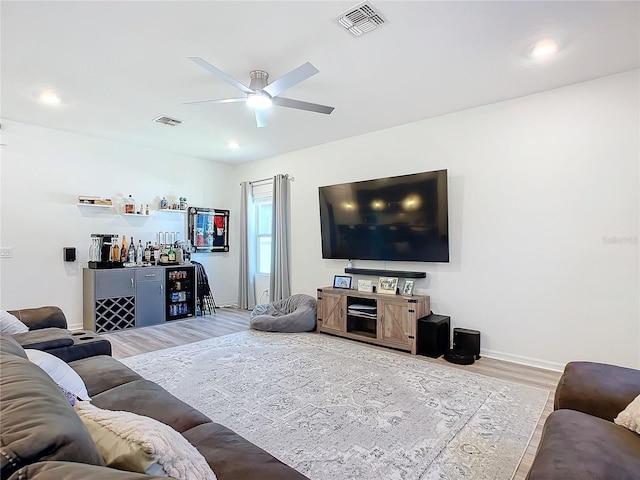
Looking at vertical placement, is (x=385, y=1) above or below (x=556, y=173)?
above

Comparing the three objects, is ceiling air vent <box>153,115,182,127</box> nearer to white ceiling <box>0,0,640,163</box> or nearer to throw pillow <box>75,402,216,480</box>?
white ceiling <box>0,0,640,163</box>

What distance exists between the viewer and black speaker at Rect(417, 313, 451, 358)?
378 cm

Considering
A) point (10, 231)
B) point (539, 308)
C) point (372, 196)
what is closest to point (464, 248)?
point (539, 308)

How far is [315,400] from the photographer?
2.71 metres

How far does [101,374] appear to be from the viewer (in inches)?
78.6

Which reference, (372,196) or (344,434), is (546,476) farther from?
(372,196)

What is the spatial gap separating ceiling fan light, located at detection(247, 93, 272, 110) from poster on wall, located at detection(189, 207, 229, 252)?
3604mm

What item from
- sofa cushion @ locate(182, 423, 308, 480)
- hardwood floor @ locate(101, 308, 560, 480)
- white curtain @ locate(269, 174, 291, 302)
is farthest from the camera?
white curtain @ locate(269, 174, 291, 302)

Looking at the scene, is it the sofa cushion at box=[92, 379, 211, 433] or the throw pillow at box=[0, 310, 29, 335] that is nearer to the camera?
the sofa cushion at box=[92, 379, 211, 433]

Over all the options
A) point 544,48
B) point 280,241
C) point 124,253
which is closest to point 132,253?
point 124,253

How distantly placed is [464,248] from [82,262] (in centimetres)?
520

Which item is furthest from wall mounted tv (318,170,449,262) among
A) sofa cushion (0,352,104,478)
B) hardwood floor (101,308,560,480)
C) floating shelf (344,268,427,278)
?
sofa cushion (0,352,104,478)

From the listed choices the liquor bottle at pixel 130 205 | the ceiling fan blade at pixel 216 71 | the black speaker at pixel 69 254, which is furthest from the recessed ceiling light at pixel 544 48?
the black speaker at pixel 69 254

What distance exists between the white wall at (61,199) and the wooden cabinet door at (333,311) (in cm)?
316
